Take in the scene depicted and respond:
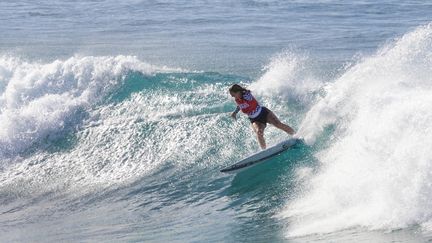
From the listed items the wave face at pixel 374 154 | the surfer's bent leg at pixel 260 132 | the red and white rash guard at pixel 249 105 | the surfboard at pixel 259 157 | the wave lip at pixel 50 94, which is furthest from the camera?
the wave lip at pixel 50 94

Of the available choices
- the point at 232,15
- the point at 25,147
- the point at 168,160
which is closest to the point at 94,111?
the point at 25,147

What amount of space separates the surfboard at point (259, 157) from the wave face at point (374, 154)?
0.74m

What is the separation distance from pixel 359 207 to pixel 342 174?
55.6 inches

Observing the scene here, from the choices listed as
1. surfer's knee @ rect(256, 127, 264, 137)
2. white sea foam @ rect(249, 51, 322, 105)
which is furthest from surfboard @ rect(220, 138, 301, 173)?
white sea foam @ rect(249, 51, 322, 105)

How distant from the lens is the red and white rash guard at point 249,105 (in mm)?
13664

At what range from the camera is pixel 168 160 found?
15.1 metres

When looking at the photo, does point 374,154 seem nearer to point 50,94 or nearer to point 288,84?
point 288,84

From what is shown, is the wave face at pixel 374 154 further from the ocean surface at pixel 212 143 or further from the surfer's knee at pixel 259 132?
the surfer's knee at pixel 259 132

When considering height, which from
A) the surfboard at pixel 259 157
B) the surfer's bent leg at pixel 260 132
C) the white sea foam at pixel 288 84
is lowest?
the surfboard at pixel 259 157

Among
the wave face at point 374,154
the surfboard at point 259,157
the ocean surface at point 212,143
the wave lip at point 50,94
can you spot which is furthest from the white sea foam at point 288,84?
the surfboard at point 259,157

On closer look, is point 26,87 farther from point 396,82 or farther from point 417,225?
point 417,225

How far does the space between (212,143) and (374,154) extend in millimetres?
5108

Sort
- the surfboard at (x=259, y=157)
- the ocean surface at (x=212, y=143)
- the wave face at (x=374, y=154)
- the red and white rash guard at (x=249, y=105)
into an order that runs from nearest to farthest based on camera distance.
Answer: the wave face at (x=374, y=154), the ocean surface at (x=212, y=143), the surfboard at (x=259, y=157), the red and white rash guard at (x=249, y=105)

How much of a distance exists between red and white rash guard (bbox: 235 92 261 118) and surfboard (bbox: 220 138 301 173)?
2.70 feet
